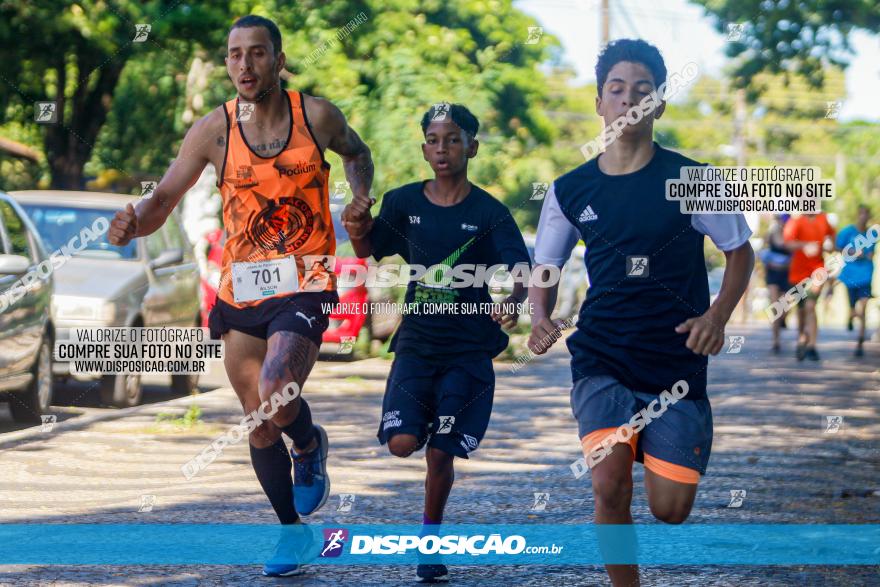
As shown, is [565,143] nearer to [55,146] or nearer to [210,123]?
[55,146]

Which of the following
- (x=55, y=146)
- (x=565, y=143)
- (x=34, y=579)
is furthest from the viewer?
(x=565, y=143)

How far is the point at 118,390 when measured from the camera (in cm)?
1315

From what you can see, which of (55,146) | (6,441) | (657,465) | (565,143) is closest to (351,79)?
(55,146)

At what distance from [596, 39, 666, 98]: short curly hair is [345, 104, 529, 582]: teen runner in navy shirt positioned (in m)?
1.11

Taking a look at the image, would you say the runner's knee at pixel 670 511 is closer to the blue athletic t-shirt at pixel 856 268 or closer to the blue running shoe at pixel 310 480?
the blue running shoe at pixel 310 480

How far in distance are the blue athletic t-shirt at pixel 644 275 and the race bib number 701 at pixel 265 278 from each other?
4.34ft

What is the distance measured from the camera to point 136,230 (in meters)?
6.16

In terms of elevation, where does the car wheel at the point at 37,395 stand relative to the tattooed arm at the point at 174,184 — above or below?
below

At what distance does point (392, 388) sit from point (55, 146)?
1769 cm

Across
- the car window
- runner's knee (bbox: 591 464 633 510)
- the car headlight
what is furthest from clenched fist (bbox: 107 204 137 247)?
the car headlight

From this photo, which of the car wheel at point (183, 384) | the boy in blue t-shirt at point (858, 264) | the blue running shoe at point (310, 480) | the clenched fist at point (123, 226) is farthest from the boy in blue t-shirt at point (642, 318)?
the boy in blue t-shirt at point (858, 264)

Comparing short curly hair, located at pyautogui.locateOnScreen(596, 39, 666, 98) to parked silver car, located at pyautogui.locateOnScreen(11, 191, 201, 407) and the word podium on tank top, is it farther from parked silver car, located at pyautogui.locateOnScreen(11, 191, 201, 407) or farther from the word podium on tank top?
parked silver car, located at pyautogui.locateOnScreen(11, 191, 201, 407)

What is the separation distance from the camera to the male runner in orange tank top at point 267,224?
19.8ft

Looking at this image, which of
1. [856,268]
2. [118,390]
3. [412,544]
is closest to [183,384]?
[118,390]
